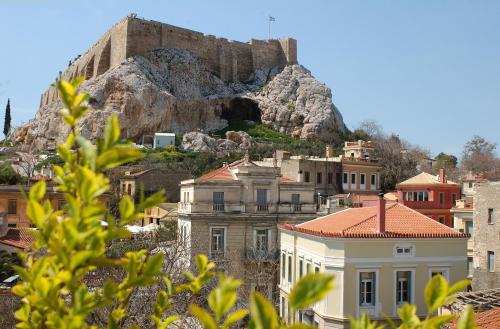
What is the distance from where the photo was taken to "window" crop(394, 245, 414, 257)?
61.0 feet

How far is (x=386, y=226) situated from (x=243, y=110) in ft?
217

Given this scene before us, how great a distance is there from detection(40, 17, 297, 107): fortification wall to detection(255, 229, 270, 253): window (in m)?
54.2

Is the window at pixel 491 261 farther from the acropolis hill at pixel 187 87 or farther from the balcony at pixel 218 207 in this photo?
the acropolis hill at pixel 187 87

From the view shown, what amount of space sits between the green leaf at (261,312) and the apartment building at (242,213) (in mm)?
23651

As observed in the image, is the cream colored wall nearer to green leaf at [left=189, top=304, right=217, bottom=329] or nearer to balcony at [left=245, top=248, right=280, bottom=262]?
balcony at [left=245, top=248, right=280, bottom=262]

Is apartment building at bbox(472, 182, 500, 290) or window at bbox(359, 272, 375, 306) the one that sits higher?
apartment building at bbox(472, 182, 500, 290)

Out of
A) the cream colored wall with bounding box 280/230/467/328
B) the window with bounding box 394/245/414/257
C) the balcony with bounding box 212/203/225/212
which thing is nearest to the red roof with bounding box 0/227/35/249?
the balcony with bounding box 212/203/225/212

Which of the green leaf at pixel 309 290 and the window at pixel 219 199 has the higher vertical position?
the green leaf at pixel 309 290

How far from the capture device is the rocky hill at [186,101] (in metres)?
73.5

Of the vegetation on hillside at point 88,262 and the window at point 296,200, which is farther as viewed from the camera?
the window at point 296,200

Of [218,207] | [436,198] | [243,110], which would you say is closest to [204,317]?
[218,207]

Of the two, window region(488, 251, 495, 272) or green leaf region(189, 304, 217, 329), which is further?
window region(488, 251, 495, 272)

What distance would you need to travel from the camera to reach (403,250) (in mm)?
18688

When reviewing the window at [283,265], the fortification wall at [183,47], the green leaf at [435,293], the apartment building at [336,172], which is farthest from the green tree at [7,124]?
the green leaf at [435,293]
